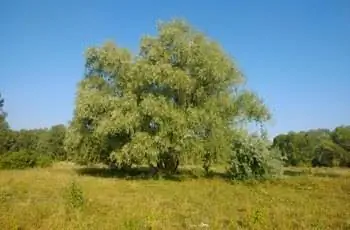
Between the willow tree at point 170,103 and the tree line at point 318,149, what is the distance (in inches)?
1951

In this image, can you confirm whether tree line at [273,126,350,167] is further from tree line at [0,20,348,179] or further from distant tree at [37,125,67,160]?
distant tree at [37,125,67,160]

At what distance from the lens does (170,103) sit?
34.7 meters

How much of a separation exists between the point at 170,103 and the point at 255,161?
26.0 ft

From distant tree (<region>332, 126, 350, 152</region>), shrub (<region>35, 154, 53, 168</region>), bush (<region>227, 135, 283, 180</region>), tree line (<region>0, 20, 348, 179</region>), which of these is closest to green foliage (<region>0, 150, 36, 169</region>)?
shrub (<region>35, 154, 53, 168</region>)

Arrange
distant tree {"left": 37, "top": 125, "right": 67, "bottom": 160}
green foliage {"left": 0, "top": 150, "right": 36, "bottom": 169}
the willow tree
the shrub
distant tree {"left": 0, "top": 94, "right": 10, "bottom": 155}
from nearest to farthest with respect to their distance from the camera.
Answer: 1. the willow tree
2. green foliage {"left": 0, "top": 150, "right": 36, "bottom": 169}
3. the shrub
4. distant tree {"left": 0, "top": 94, "right": 10, "bottom": 155}
5. distant tree {"left": 37, "top": 125, "right": 67, "bottom": 160}

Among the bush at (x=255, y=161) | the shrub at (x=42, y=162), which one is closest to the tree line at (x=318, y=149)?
the shrub at (x=42, y=162)

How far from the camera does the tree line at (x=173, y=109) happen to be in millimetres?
33562

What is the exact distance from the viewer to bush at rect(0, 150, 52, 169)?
4819 centimetres

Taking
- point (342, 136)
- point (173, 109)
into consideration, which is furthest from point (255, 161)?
point (342, 136)

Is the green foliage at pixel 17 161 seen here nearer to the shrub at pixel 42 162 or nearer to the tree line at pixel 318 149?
the shrub at pixel 42 162

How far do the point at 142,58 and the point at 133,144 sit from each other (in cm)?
763

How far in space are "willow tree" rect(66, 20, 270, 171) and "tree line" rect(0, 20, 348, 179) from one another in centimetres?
8

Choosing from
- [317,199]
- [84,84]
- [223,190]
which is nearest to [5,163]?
[84,84]

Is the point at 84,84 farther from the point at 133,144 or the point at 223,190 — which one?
the point at 223,190
